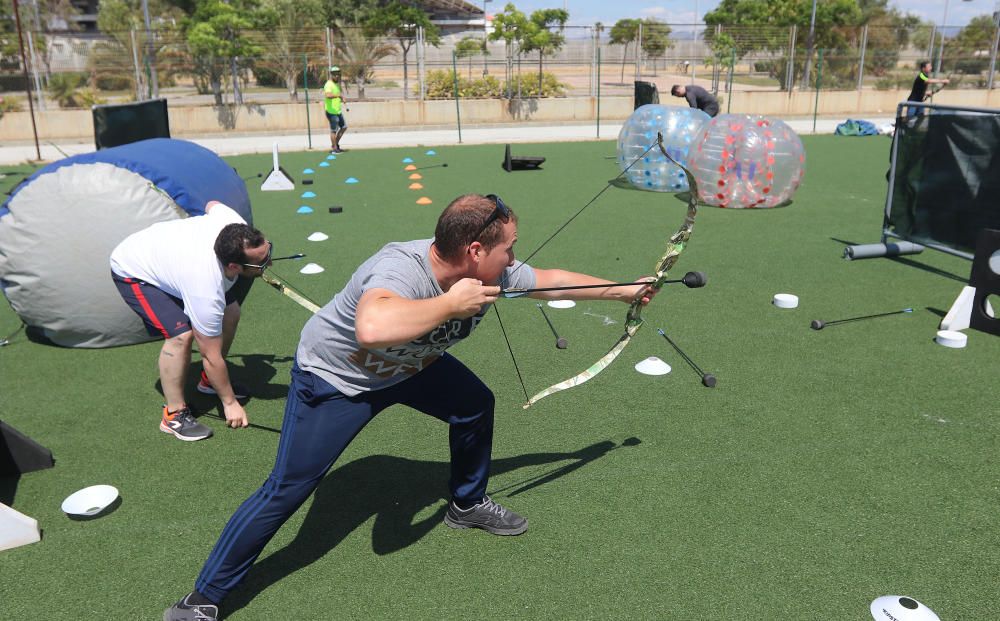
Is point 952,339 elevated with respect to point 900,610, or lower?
elevated

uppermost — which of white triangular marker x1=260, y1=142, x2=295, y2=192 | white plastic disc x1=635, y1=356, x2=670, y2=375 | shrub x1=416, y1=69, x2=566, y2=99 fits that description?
shrub x1=416, y1=69, x2=566, y2=99

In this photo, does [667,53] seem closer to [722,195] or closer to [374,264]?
[722,195]

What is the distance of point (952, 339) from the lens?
5902 millimetres

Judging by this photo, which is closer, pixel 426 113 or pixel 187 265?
pixel 187 265

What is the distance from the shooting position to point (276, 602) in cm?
321

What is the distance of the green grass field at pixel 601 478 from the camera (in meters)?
3.26

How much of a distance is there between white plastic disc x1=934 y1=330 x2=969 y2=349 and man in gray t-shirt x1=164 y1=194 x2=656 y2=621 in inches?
166

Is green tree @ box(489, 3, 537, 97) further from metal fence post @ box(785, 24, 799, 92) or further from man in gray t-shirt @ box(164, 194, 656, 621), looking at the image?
man in gray t-shirt @ box(164, 194, 656, 621)

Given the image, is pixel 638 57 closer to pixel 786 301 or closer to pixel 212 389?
pixel 786 301

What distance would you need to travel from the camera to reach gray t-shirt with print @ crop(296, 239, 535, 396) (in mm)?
2826

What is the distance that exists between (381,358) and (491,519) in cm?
116

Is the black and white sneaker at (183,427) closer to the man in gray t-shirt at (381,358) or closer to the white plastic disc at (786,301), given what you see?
the man in gray t-shirt at (381,358)

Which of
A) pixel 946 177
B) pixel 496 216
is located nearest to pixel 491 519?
pixel 496 216

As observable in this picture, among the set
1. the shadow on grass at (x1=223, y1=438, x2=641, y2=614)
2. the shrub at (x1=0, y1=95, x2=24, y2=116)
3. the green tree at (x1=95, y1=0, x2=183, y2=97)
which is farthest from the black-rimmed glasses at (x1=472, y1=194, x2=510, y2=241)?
the shrub at (x1=0, y1=95, x2=24, y2=116)
